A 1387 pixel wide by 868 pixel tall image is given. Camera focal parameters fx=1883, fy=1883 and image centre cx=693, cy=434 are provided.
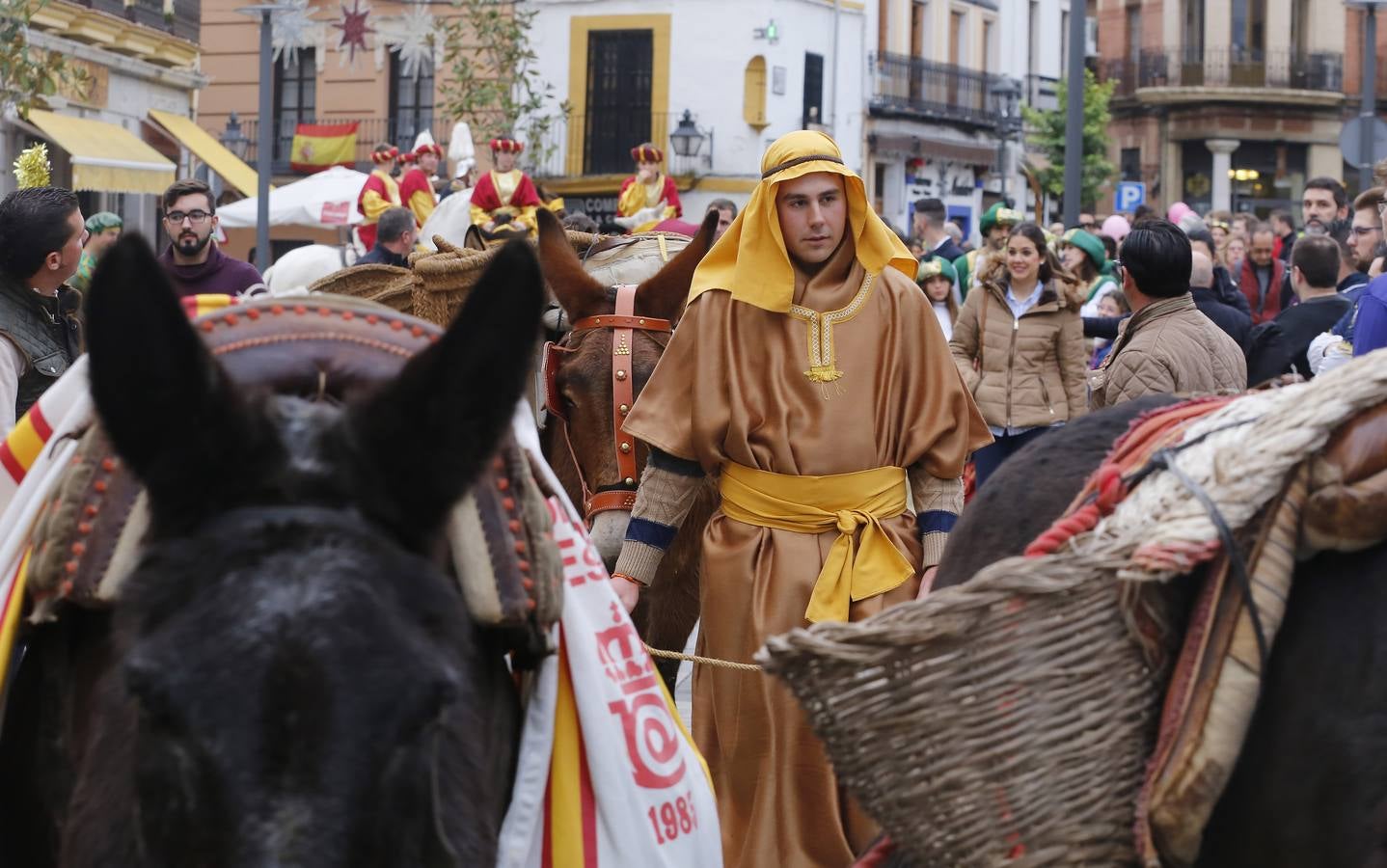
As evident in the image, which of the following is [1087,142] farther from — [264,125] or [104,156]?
[264,125]

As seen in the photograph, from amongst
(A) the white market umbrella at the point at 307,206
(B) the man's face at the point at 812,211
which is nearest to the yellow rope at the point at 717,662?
(B) the man's face at the point at 812,211

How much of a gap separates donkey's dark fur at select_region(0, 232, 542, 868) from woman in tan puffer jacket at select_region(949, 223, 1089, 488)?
23.1 feet

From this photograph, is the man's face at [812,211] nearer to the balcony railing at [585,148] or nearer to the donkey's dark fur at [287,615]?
the donkey's dark fur at [287,615]

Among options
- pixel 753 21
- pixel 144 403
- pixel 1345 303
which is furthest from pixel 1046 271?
pixel 753 21

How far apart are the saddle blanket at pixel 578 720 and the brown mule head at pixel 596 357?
2.39 metres

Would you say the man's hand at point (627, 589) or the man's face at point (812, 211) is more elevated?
the man's face at point (812, 211)

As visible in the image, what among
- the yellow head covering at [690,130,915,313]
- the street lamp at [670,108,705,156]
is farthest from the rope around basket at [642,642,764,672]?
the street lamp at [670,108,705,156]

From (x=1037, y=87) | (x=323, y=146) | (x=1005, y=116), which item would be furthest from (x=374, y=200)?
(x=1037, y=87)

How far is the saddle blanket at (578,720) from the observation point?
2721 millimetres

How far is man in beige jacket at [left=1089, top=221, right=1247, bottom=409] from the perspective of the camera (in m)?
6.60

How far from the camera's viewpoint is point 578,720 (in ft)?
9.50

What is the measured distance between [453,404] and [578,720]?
83 centimetres

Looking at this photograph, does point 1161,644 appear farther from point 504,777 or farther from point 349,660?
point 349,660

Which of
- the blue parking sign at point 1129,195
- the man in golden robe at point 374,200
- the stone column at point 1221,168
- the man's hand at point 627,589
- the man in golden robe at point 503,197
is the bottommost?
the man's hand at point 627,589
